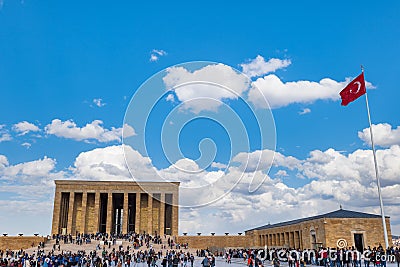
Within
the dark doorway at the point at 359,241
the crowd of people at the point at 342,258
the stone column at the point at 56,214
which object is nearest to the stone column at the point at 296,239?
the dark doorway at the point at 359,241

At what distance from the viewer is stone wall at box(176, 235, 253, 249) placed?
54.3 m

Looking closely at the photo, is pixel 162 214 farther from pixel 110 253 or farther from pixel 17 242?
pixel 110 253

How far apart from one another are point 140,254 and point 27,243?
21.1 meters

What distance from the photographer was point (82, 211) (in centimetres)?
5612

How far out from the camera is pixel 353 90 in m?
24.9

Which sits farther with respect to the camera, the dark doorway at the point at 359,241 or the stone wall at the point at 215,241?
the stone wall at the point at 215,241

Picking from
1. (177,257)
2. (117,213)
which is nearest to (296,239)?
(177,257)

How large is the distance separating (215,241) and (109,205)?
1579 centimetres

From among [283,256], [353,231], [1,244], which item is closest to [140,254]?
[283,256]

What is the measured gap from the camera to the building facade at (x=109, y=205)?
56.2 m

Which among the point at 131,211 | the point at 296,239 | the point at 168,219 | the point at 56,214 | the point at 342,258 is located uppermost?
the point at 131,211

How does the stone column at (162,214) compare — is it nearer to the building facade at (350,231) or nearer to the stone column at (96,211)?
the stone column at (96,211)

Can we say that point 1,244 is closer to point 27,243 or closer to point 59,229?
point 27,243

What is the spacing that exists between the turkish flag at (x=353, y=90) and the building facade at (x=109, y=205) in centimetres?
3677
